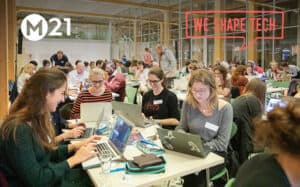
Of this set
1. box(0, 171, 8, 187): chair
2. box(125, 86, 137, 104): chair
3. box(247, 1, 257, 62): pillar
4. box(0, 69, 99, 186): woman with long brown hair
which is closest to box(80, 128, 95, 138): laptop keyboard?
box(0, 69, 99, 186): woman with long brown hair

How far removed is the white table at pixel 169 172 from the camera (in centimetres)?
177

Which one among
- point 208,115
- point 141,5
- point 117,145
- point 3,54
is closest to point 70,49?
point 141,5

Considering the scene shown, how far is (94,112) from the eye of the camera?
10.5 feet

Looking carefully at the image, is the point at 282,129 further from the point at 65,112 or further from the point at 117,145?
the point at 65,112

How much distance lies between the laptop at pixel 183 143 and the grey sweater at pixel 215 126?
Answer: 0.33 metres

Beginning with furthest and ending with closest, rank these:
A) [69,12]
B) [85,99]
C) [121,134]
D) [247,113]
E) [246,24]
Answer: [69,12], [246,24], [85,99], [247,113], [121,134]

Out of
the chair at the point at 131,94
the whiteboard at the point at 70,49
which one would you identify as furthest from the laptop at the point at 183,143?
the whiteboard at the point at 70,49

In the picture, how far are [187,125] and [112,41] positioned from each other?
17.3m

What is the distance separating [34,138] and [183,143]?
988 mm

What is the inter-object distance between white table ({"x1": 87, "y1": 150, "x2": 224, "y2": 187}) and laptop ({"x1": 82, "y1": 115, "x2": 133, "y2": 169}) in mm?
115

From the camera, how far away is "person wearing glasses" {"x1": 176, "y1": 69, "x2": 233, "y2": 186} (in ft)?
8.24

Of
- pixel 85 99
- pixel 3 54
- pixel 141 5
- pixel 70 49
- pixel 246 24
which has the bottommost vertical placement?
pixel 85 99

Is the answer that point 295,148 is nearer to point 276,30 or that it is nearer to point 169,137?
point 169,137

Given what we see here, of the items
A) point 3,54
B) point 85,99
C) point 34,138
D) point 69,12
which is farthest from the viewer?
point 69,12
